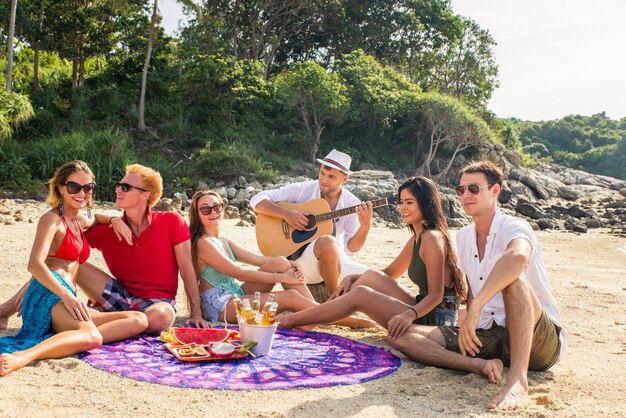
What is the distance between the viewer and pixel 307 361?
169 inches

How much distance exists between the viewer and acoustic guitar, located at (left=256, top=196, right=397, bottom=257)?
6410mm

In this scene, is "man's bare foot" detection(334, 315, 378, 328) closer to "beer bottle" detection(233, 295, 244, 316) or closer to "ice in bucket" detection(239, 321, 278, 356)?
"beer bottle" detection(233, 295, 244, 316)

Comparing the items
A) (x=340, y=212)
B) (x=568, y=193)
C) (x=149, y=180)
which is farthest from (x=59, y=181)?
(x=568, y=193)

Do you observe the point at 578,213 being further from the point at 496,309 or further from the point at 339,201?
the point at 496,309

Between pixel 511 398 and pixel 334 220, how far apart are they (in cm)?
323

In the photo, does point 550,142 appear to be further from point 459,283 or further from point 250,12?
point 459,283

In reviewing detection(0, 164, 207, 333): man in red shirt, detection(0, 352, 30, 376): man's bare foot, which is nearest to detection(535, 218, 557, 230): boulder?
detection(0, 164, 207, 333): man in red shirt

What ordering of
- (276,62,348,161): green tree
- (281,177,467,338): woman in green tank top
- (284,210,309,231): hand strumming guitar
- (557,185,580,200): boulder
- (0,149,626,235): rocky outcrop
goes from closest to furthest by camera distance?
(281,177,467,338): woman in green tank top → (284,210,309,231): hand strumming guitar → (0,149,626,235): rocky outcrop → (276,62,348,161): green tree → (557,185,580,200): boulder

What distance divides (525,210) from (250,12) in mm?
15440

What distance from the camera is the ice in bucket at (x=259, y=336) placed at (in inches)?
169

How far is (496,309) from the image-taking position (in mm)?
4109

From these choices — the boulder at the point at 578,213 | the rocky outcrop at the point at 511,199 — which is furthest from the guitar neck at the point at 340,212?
the boulder at the point at 578,213

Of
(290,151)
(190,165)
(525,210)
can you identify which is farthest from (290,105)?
(525,210)

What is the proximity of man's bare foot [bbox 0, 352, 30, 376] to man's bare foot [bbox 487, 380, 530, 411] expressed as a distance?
2682 mm
